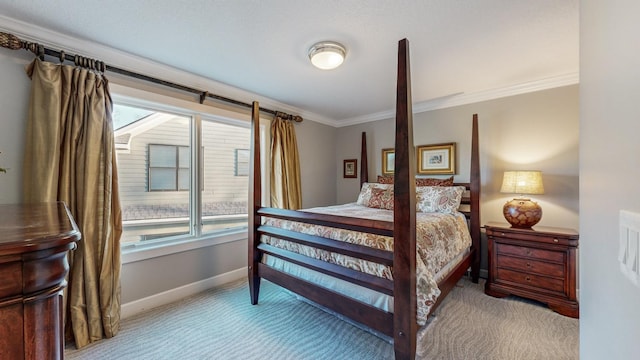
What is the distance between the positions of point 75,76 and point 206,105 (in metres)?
1.07

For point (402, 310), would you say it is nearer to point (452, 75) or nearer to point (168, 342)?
point (168, 342)

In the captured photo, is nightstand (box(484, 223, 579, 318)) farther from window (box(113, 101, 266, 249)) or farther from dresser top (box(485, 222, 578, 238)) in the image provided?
window (box(113, 101, 266, 249))

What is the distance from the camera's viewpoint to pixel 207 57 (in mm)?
2217

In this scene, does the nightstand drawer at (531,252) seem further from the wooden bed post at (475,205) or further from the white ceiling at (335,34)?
the white ceiling at (335,34)

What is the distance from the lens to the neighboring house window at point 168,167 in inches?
99.7

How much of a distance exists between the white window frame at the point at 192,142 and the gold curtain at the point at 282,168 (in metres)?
0.21

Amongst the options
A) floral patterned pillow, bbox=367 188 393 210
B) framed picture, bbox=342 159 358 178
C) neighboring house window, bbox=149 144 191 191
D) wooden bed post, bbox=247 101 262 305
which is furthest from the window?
framed picture, bbox=342 159 358 178

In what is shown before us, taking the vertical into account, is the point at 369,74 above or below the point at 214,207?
above

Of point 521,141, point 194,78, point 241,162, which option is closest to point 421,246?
point 521,141

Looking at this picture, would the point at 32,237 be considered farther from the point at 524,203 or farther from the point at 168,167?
the point at 524,203

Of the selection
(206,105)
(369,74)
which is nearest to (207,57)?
(206,105)

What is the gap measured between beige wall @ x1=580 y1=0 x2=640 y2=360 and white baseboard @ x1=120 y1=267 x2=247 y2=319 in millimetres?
2944

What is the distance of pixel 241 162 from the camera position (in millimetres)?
3279

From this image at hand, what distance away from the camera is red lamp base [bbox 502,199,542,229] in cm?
243
